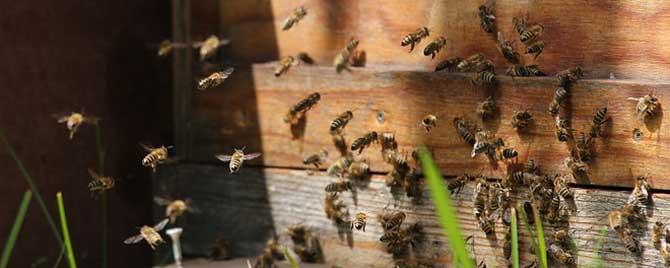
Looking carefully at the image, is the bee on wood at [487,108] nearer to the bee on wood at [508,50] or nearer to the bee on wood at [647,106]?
the bee on wood at [508,50]

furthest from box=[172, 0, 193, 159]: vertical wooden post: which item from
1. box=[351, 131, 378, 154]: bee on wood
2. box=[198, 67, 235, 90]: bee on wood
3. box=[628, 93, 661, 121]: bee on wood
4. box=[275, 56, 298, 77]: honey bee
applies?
box=[628, 93, 661, 121]: bee on wood

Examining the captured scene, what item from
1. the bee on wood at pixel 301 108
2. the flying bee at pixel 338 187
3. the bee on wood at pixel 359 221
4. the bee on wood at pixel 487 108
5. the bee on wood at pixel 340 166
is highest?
the bee on wood at pixel 301 108

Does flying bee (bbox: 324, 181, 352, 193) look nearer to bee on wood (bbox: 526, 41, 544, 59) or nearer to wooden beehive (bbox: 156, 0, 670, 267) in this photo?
wooden beehive (bbox: 156, 0, 670, 267)

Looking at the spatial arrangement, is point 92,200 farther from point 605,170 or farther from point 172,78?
point 605,170

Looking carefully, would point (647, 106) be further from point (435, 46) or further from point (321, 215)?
point (321, 215)

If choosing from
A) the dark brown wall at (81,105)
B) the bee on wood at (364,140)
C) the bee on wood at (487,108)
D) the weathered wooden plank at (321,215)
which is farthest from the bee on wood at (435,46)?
the dark brown wall at (81,105)

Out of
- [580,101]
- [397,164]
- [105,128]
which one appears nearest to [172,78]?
[105,128]
